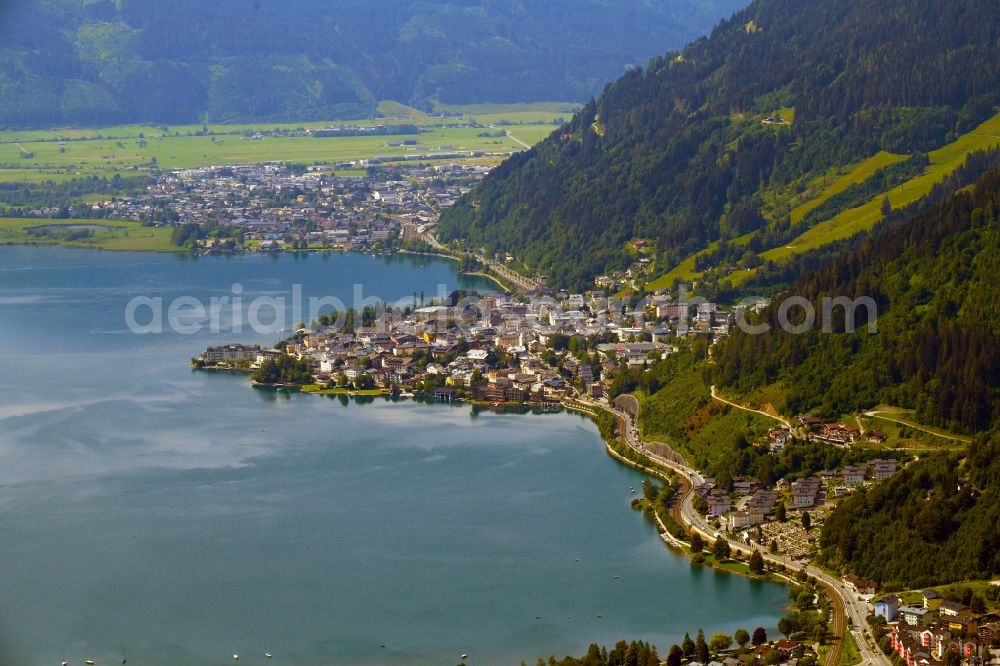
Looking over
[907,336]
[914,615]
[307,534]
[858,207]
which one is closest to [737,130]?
[858,207]

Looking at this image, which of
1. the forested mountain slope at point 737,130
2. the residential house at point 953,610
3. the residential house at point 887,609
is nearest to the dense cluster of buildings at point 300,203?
the forested mountain slope at point 737,130

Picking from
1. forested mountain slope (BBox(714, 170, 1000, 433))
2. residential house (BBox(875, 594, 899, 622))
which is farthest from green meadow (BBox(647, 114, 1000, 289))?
residential house (BBox(875, 594, 899, 622))

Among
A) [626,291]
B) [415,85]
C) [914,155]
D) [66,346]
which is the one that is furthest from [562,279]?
[415,85]

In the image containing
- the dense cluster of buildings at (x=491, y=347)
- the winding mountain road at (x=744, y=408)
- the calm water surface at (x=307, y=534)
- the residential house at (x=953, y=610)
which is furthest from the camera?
the dense cluster of buildings at (x=491, y=347)

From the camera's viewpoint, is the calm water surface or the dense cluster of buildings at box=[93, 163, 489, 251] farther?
the dense cluster of buildings at box=[93, 163, 489, 251]

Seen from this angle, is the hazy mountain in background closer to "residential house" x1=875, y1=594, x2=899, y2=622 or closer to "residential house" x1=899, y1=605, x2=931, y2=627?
"residential house" x1=875, y1=594, x2=899, y2=622

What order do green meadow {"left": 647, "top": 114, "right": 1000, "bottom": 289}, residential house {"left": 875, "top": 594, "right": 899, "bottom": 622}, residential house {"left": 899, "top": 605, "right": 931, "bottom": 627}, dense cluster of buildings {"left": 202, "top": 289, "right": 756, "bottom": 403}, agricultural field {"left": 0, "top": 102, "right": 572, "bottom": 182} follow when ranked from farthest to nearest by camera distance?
agricultural field {"left": 0, "top": 102, "right": 572, "bottom": 182} → green meadow {"left": 647, "top": 114, "right": 1000, "bottom": 289} → dense cluster of buildings {"left": 202, "top": 289, "right": 756, "bottom": 403} → residential house {"left": 875, "top": 594, "right": 899, "bottom": 622} → residential house {"left": 899, "top": 605, "right": 931, "bottom": 627}

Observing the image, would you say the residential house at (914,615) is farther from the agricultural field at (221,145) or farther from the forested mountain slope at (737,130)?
the agricultural field at (221,145)
